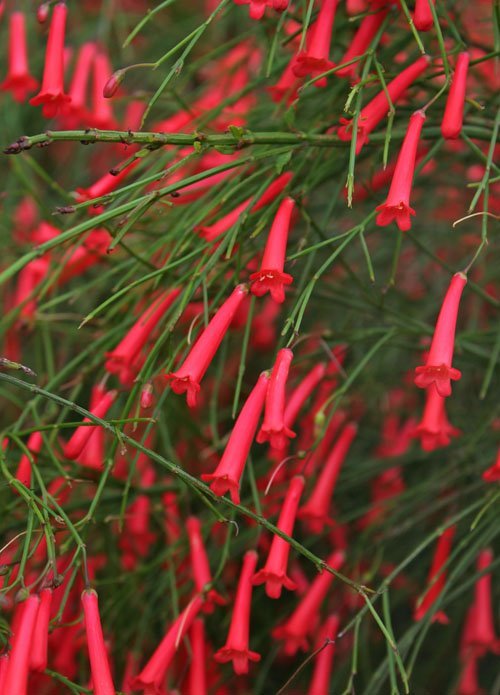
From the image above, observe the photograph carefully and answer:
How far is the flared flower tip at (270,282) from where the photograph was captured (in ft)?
5.24

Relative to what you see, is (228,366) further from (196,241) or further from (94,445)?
(196,241)

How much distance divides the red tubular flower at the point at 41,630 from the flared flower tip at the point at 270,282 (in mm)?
604

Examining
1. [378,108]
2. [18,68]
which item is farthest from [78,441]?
[18,68]

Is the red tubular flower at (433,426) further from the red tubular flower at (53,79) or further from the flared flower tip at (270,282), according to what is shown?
the red tubular flower at (53,79)

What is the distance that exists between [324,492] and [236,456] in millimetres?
611

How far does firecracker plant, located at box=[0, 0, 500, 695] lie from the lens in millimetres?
1574

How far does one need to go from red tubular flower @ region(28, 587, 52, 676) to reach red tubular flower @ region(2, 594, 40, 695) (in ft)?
0.05

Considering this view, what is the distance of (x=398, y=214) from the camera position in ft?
5.19

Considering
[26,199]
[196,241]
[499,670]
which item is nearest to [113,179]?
[196,241]

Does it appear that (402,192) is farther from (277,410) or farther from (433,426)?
(433,426)

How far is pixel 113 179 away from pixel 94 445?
73 cm

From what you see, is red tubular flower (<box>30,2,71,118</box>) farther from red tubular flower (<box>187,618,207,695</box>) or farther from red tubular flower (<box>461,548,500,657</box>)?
red tubular flower (<box>461,548,500,657</box>)

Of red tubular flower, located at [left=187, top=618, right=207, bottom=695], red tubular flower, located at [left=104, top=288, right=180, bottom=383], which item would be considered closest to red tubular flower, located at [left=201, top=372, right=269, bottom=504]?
red tubular flower, located at [left=104, top=288, right=180, bottom=383]

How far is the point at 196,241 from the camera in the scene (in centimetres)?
195
